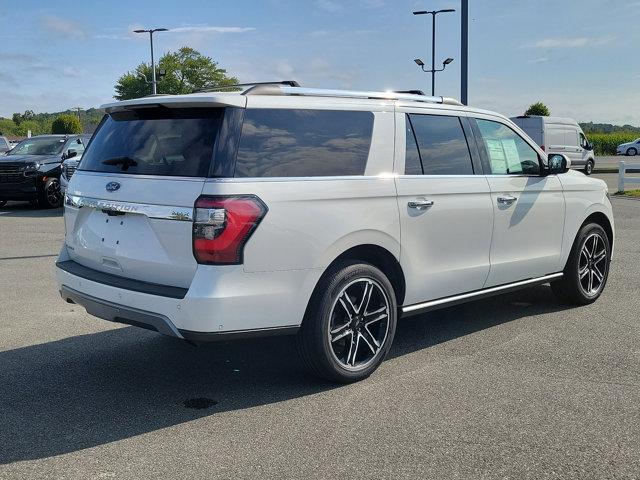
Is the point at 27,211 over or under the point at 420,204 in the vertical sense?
under

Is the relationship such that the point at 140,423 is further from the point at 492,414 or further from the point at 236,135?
the point at 492,414

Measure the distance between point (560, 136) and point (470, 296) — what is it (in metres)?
25.7

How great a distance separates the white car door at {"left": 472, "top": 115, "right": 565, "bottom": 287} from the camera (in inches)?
216

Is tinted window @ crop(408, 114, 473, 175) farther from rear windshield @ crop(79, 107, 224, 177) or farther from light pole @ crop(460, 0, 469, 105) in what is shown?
light pole @ crop(460, 0, 469, 105)

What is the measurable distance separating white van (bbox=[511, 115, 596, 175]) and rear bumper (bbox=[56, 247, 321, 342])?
2469cm

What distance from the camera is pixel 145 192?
13.4ft


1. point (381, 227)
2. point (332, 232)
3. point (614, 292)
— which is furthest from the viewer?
point (614, 292)

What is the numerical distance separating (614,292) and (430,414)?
4.08 metres

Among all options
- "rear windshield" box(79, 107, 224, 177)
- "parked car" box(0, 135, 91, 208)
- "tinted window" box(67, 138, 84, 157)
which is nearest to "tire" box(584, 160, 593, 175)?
"tinted window" box(67, 138, 84, 157)

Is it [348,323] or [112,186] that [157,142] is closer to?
[112,186]

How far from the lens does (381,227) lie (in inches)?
178

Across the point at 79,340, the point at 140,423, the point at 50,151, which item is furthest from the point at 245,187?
the point at 50,151

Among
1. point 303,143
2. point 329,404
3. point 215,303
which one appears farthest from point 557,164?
point 215,303

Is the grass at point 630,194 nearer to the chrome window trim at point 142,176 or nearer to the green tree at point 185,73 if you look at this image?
the chrome window trim at point 142,176
